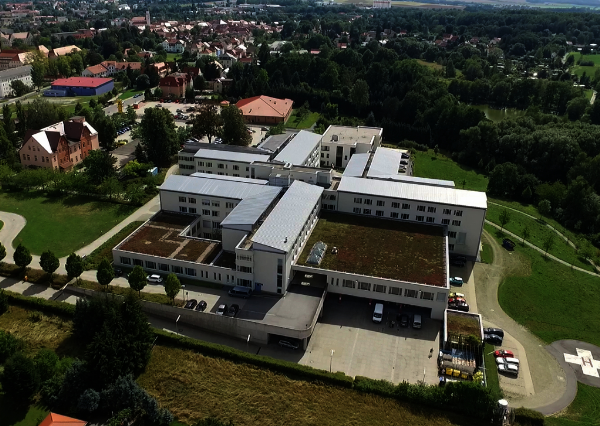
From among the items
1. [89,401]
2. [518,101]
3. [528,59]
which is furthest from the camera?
[528,59]

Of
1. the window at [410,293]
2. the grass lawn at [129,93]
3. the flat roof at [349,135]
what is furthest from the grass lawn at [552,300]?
the grass lawn at [129,93]

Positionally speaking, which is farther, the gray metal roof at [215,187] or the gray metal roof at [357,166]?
the gray metal roof at [357,166]

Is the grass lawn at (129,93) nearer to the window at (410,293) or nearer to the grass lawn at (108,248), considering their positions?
the grass lawn at (108,248)

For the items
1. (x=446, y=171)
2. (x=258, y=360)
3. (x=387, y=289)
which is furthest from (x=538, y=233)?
(x=258, y=360)

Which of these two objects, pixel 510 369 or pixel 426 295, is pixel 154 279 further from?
pixel 510 369

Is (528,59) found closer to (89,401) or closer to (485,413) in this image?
(485,413)

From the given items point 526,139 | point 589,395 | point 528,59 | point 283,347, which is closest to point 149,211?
point 283,347

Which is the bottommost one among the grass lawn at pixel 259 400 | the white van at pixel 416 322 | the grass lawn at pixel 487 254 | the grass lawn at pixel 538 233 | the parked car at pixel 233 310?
the grass lawn at pixel 538 233
